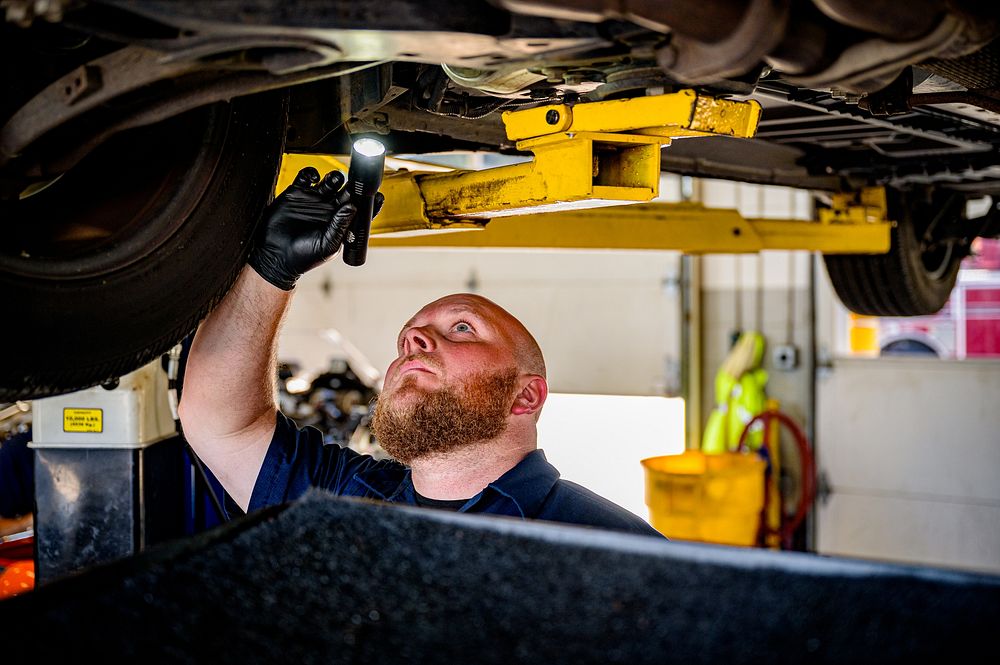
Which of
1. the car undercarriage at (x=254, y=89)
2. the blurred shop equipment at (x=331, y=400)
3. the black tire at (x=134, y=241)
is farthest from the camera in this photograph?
the blurred shop equipment at (x=331, y=400)

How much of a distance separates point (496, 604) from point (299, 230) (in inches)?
39.1

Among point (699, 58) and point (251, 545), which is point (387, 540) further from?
point (699, 58)

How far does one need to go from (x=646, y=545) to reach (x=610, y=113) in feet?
3.20

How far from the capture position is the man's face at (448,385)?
6.35 ft

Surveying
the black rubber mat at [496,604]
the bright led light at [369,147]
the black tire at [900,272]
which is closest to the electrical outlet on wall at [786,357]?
the black tire at [900,272]

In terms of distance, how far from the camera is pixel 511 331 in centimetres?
218

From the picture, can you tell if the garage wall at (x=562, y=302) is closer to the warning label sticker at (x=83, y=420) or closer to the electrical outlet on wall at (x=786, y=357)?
the electrical outlet on wall at (x=786, y=357)

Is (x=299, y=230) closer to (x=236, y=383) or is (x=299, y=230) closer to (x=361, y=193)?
(x=361, y=193)

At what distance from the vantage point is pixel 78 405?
2.22 meters

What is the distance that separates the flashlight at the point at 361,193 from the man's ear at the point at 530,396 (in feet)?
1.79

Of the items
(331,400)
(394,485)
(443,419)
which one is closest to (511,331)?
(443,419)

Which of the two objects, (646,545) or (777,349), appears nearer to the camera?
(646,545)

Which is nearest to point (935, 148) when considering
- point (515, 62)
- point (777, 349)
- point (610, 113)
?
point (610, 113)

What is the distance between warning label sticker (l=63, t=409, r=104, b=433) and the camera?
2.22 m
